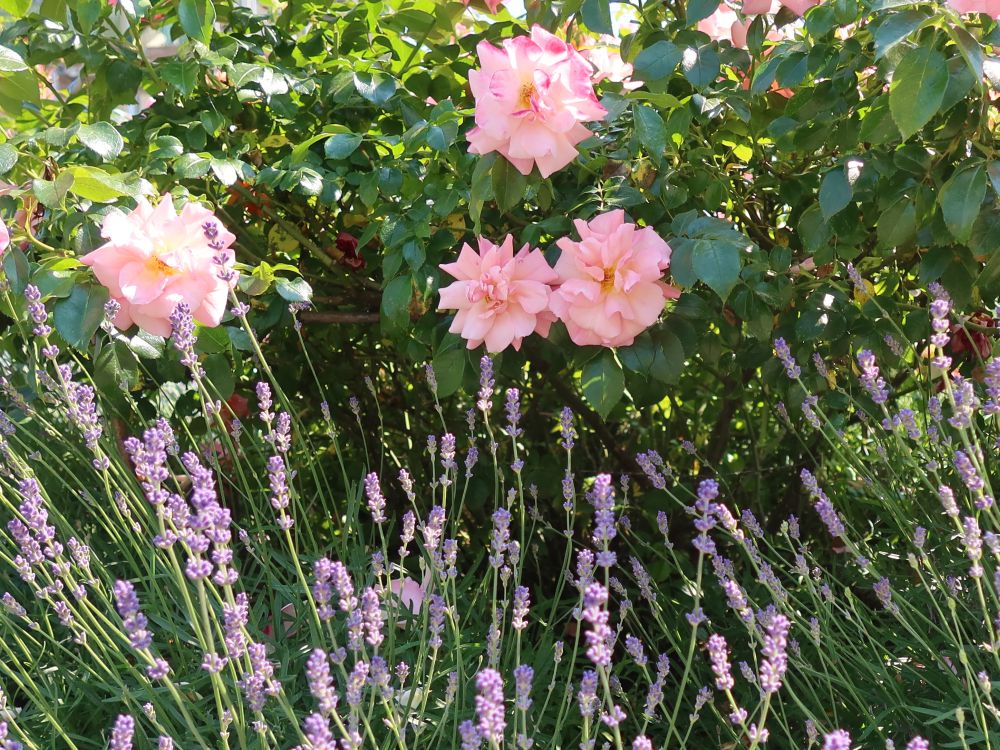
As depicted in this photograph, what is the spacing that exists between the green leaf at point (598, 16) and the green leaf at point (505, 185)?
0.21 metres

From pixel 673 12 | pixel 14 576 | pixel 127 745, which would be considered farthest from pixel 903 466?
pixel 14 576

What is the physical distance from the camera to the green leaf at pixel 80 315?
1.34 m

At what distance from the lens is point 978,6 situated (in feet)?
3.95

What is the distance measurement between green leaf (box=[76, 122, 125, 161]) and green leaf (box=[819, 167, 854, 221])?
0.98 meters

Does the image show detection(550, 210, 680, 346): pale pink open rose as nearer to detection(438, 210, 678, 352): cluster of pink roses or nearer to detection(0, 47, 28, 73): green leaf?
detection(438, 210, 678, 352): cluster of pink roses

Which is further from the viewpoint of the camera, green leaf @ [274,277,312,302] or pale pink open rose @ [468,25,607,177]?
green leaf @ [274,277,312,302]

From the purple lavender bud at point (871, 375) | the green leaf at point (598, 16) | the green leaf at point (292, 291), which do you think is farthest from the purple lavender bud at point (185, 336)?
the purple lavender bud at point (871, 375)

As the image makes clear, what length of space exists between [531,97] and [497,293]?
259 millimetres

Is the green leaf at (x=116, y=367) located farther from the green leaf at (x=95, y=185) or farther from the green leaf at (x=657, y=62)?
the green leaf at (x=657, y=62)

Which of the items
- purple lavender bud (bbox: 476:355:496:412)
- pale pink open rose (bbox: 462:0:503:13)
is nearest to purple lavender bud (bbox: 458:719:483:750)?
purple lavender bud (bbox: 476:355:496:412)

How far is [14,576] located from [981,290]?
1672 mm

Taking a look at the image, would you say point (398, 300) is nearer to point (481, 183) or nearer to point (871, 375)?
point (481, 183)

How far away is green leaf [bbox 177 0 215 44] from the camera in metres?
1.51

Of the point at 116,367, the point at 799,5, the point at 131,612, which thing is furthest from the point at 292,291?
the point at 799,5
